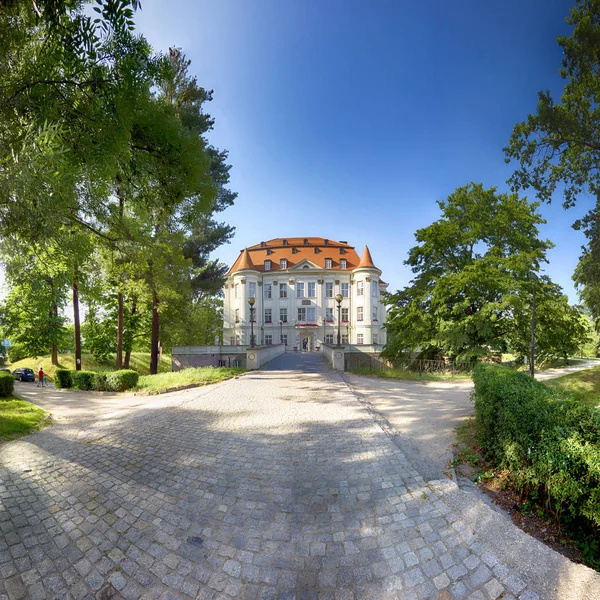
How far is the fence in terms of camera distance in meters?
16.2

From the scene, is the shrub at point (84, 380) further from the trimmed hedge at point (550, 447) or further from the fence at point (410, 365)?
the trimmed hedge at point (550, 447)

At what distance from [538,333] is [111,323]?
3031 centimetres

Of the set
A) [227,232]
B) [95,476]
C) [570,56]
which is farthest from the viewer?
[227,232]

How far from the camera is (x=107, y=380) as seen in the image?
44.8 ft

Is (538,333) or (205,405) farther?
(538,333)

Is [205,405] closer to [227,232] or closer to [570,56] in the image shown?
[570,56]

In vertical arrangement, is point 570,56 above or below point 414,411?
above

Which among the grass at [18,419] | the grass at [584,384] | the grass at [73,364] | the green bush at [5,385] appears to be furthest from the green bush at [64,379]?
the grass at [584,384]

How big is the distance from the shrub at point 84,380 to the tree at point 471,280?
16705 mm

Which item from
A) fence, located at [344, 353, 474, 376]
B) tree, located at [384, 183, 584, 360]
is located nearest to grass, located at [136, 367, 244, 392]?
fence, located at [344, 353, 474, 376]

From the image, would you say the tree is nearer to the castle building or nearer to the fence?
the fence

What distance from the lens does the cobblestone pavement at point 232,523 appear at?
241cm

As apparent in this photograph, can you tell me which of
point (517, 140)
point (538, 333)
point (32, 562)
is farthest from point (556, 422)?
point (538, 333)

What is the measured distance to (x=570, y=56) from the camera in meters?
9.33
